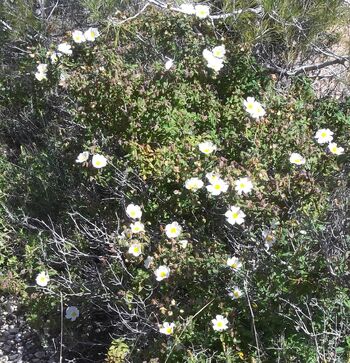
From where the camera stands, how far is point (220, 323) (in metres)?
2.94

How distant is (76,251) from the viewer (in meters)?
3.55

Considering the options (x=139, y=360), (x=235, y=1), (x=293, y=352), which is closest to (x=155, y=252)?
(x=139, y=360)

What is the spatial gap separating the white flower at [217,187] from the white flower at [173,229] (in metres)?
0.25

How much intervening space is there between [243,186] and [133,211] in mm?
568

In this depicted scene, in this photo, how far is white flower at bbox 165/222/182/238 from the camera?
3.15 meters

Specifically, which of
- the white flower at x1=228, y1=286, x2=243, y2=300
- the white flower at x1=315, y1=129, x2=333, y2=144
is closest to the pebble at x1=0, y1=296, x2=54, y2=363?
the white flower at x1=228, y1=286, x2=243, y2=300

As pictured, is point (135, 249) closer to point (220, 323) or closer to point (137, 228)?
point (137, 228)

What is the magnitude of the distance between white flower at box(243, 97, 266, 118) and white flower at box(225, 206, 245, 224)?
24.3 inches

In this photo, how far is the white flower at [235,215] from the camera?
2994mm

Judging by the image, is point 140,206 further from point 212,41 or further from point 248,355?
point 212,41

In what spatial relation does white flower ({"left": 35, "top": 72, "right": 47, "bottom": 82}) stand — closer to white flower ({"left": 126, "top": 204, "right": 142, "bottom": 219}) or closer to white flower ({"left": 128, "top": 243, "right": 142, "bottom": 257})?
white flower ({"left": 126, "top": 204, "right": 142, "bottom": 219})

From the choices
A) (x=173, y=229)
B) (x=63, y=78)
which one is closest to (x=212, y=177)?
(x=173, y=229)

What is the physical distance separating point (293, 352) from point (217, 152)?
1139 mm

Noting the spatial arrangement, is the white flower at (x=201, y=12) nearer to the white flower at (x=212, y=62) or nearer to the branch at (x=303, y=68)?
the white flower at (x=212, y=62)
